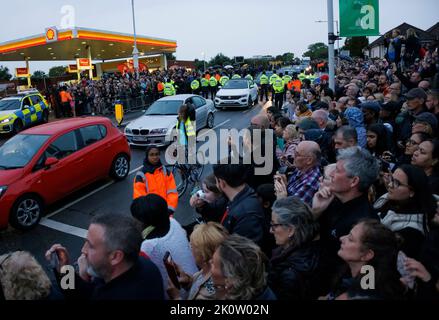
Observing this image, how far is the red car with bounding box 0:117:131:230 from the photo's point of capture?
20.9 ft

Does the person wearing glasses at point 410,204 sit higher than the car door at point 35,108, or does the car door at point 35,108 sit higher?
the car door at point 35,108

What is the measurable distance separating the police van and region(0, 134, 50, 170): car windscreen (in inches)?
372

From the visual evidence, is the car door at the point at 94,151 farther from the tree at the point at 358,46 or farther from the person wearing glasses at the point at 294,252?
the tree at the point at 358,46

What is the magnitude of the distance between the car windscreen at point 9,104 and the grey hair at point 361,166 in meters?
16.6

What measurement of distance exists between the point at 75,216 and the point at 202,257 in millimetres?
5158

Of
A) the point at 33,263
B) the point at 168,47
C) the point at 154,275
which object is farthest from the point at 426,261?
the point at 168,47

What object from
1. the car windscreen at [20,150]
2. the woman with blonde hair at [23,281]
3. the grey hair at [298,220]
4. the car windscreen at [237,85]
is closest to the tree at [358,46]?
the car windscreen at [237,85]

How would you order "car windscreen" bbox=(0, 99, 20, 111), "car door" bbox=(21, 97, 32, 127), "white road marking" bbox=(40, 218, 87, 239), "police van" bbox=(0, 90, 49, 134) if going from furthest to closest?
"car door" bbox=(21, 97, 32, 127) → "car windscreen" bbox=(0, 99, 20, 111) → "police van" bbox=(0, 90, 49, 134) → "white road marking" bbox=(40, 218, 87, 239)

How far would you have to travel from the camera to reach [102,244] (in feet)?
7.58

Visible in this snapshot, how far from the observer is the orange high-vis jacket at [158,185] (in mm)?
4865

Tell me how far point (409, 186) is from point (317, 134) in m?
2.42

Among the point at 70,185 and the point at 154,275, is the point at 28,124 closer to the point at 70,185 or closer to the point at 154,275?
the point at 70,185

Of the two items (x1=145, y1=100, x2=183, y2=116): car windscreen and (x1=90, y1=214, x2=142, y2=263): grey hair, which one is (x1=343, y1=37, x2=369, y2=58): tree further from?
(x1=90, y1=214, x2=142, y2=263): grey hair

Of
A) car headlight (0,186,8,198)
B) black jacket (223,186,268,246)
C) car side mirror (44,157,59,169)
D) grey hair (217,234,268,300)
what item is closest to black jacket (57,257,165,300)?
grey hair (217,234,268,300)
